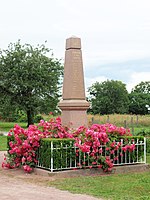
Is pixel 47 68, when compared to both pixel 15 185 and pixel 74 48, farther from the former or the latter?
pixel 15 185

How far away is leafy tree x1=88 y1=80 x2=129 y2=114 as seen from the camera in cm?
8178

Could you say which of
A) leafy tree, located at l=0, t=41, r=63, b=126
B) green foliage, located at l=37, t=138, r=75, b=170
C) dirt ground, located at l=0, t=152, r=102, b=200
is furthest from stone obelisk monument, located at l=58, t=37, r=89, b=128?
leafy tree, located at l=0, t=41, r=63, b=126

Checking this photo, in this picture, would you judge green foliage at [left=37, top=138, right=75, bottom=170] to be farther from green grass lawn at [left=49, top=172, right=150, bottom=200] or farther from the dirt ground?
green grass lawn at [left=49, top=172, right=150, bottom=200]

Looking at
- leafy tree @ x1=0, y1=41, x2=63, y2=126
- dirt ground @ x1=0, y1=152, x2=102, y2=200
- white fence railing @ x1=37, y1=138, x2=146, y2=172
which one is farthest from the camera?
leafy tree @ x1=0, y1=41, x2=63, y2=126

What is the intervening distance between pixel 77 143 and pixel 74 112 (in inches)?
76.3

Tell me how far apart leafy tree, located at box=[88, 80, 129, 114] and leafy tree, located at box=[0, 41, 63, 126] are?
4427 cm

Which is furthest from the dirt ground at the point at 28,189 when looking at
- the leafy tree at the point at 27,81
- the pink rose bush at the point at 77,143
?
the leafy tree at the point at 27,81

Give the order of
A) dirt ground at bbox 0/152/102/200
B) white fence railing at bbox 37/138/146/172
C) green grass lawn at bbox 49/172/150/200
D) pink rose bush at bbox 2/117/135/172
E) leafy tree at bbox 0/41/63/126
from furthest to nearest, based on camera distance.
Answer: leafy tree at bbox 0/41/63/126 → pink rose bush at bbox 2/117/135/172 → white fence railing at bbox 37/138/146/172 → green grass lawn at bbox 49/172/150/200 → dirt ground at bbox 0/152/102/200

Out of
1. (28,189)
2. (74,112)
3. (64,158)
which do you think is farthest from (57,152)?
(74,112)

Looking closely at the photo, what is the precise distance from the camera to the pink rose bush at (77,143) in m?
11.0

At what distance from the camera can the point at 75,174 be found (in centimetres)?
1068

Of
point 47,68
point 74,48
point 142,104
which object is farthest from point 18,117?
point 74,48

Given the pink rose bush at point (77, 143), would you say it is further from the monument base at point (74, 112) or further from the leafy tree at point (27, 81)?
the leafy tree at point (27, 81)

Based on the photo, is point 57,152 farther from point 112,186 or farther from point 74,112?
point 74,112
